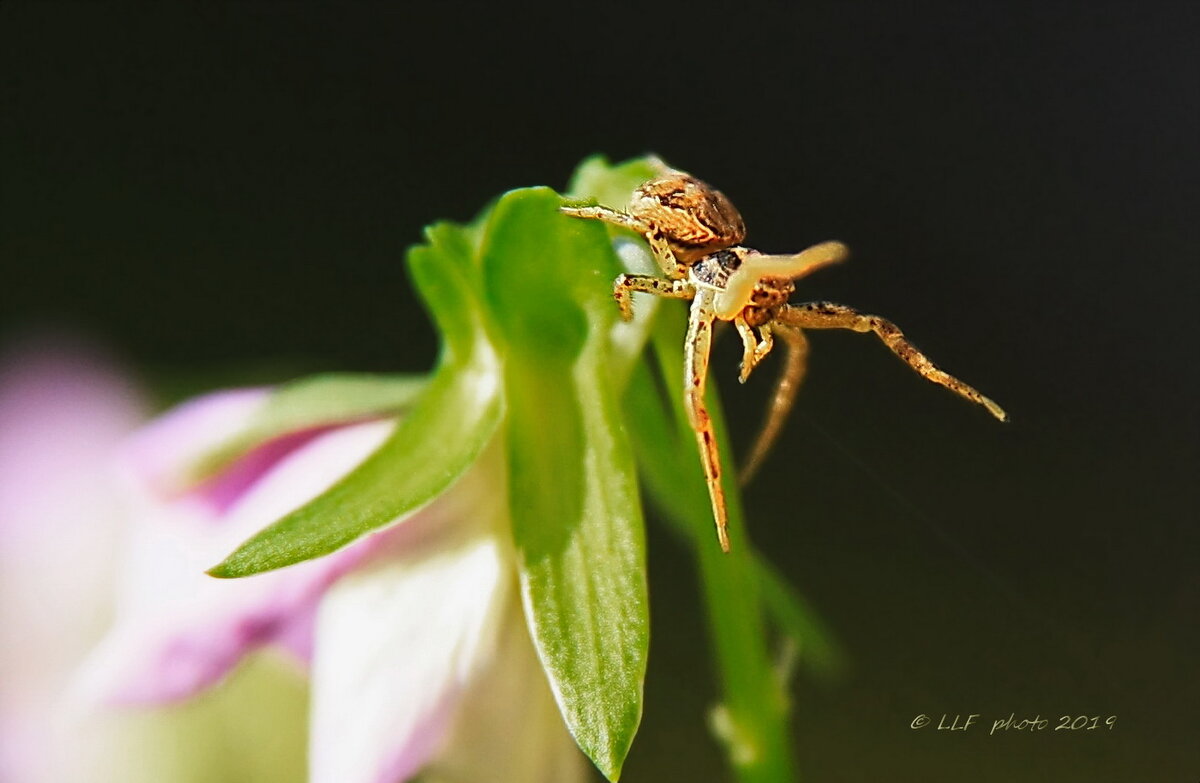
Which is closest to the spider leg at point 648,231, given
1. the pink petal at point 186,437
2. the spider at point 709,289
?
the spider at point 709,289

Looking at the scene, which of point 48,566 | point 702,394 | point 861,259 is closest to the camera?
point 702,394

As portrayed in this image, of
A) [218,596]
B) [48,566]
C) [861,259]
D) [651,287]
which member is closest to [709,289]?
[651,287]

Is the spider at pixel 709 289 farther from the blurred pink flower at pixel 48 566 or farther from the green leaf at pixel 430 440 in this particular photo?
the blurred pink flower at pixel 48 566

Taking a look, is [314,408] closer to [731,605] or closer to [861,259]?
[731,605]

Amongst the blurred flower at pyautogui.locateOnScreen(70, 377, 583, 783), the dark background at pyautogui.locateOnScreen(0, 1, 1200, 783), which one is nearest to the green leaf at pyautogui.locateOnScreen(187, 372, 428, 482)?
the blurred flower at pyautogui.locateOnScreen(70, 377, 583, 783)

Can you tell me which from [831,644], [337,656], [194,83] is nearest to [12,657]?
[337,656]
